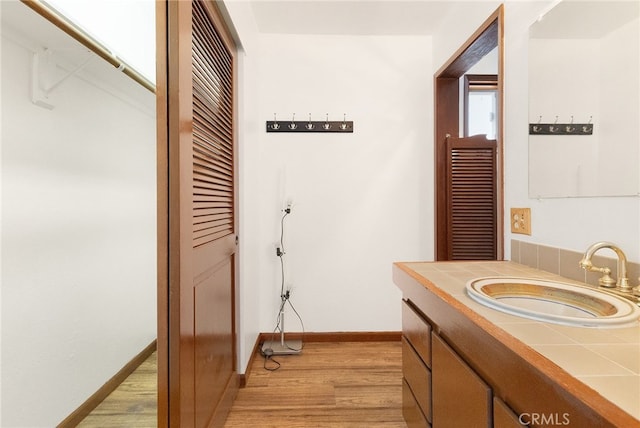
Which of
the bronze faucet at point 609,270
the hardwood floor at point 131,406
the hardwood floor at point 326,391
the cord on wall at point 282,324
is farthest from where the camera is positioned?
the cord on wall at point 282,324

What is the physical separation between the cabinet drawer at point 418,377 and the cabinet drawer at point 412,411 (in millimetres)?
32

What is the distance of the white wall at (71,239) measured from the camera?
1226mm

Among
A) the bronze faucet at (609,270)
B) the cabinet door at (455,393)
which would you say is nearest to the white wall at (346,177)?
the cabinet door at (455,393)

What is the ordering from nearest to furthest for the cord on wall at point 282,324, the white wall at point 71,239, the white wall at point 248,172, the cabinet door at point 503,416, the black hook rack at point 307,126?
the cabinet door at point 503,416
the white wall at point 71,239
the white wall at point 248,172
the cord on wall at point 282,324
the black hook rack at point 307,126

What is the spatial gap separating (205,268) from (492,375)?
1.10 meters

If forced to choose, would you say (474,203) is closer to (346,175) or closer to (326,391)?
(346,175)

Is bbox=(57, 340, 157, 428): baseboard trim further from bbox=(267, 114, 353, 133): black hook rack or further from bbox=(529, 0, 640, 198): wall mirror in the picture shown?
bbox=(529, 0, 640, 198): wall mirror

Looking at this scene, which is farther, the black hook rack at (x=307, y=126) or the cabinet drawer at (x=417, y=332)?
the black hook rack at (x=307, y=126)

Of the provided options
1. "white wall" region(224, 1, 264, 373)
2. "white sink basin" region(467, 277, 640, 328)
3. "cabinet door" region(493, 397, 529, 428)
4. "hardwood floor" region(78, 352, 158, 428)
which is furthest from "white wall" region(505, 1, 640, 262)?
"hardwood floor" region(78, 352, 158, 428)

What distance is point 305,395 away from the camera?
5.89ft

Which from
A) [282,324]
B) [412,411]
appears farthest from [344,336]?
[412,411]

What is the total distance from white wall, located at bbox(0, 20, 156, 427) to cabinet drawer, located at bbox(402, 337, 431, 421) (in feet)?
4.84

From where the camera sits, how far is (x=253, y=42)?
2148mm

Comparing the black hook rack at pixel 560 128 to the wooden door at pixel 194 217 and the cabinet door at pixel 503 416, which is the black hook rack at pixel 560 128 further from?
the wooden door at pixel 194 217
